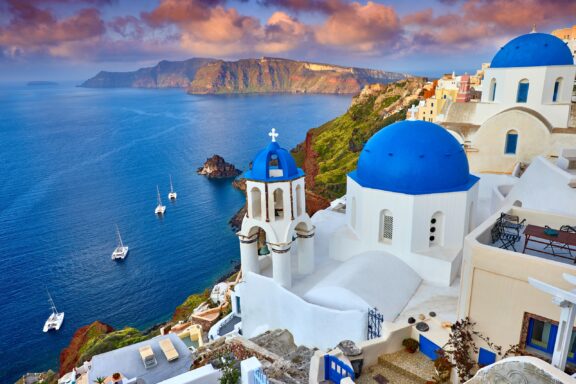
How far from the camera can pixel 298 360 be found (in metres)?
10.6

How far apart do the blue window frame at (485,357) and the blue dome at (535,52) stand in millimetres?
17428

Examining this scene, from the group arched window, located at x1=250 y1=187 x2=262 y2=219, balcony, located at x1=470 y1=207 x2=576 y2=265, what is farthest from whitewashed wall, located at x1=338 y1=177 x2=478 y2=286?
arched window, located at x1=250 y1=187 x2=262 y2=219

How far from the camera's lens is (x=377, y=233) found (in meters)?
14.0

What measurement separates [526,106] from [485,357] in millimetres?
17133

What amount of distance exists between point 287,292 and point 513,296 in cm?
717

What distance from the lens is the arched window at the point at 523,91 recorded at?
19853mm

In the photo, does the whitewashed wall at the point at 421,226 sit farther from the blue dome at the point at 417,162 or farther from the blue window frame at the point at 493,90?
the blue window frame at the point at 493,90

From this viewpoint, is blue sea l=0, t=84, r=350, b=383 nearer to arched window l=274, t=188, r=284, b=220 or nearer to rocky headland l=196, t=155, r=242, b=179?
rocky headland l=196, t=155, r=242, b=179

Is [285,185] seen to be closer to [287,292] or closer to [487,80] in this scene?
[287,292]

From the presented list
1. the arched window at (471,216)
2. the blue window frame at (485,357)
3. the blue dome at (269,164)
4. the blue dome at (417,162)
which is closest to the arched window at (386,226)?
the blue dome at (417,162)

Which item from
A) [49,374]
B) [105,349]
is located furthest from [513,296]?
[49,374]

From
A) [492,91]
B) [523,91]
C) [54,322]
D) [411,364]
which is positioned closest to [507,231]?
[411,364]

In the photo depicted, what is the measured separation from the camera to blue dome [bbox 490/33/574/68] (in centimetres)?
1909

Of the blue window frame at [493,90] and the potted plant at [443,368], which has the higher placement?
the blue window frame at [493,90]
